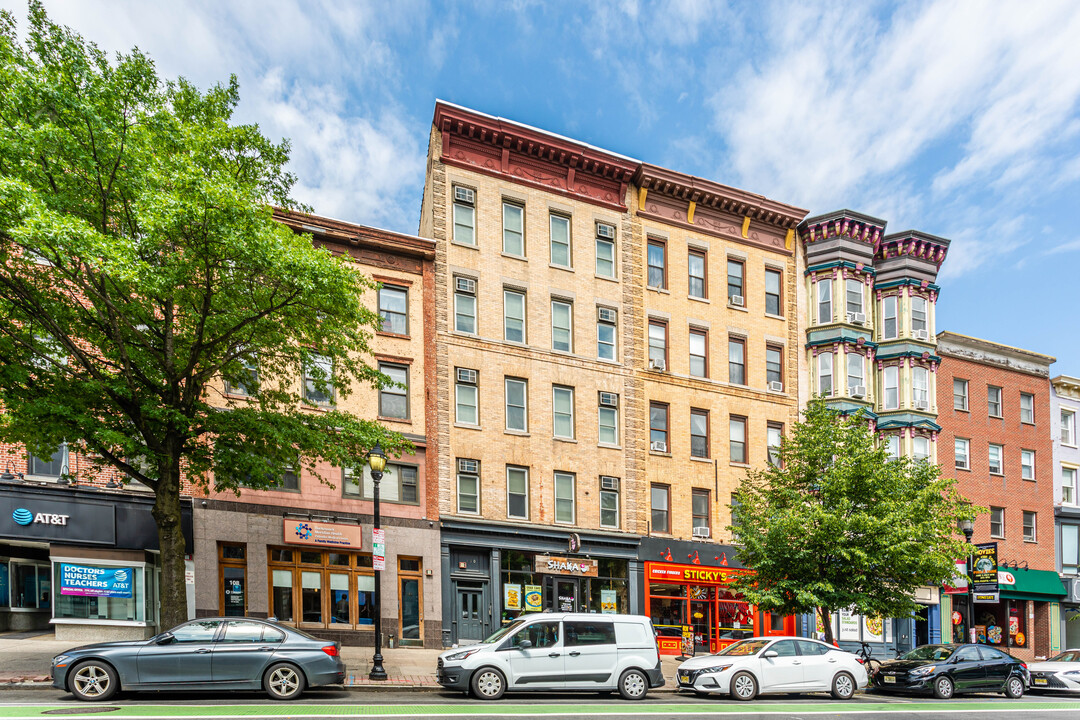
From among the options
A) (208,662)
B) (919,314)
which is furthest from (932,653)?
(919,314)

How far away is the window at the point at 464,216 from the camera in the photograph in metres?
31.3

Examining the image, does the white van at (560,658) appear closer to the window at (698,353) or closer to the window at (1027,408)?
the window at (698,353)

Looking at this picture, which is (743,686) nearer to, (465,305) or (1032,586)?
(465,305)

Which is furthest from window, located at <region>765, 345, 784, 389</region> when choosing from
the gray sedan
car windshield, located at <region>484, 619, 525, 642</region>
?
the gray sedan

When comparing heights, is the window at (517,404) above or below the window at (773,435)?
above

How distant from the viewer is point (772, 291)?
37.7m

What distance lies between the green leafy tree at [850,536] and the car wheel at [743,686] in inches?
193

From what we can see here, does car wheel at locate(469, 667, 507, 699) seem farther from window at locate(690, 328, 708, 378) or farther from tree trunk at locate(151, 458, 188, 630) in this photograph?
window at locate(690, 328, 708, 378)

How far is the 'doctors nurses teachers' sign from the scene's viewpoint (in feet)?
79.3

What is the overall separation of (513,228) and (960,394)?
73.7 ft

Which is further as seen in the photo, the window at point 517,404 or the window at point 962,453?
the window at point 962,453

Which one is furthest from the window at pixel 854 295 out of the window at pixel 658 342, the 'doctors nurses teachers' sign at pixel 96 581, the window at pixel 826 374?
the 'doctors nurses teachers' sign at pixel 96 581

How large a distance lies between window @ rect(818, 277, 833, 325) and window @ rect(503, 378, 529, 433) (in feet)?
45.6

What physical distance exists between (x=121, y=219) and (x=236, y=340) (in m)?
3.26
